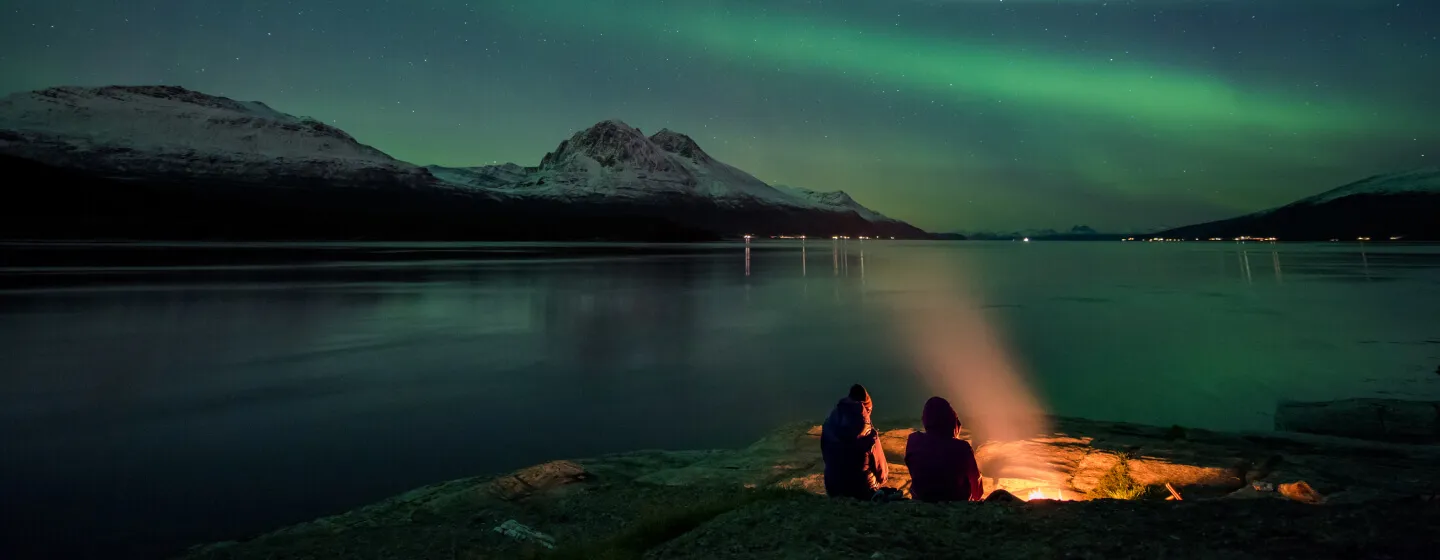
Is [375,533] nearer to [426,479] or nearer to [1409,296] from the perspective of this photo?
[426,479]

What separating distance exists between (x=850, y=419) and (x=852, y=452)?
1.37ft

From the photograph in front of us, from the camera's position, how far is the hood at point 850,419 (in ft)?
29.5

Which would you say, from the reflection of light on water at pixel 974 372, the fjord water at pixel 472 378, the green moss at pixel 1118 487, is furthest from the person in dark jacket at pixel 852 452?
the fjord water at pixel 472 378

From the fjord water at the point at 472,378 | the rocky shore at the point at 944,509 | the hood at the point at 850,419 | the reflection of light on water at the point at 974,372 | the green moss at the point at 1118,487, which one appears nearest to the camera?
the rocky shore at the point at 944,509

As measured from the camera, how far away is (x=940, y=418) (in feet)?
28.8

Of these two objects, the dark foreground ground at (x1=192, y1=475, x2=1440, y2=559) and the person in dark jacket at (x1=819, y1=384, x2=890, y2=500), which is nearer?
the dark foreground ground at (x1=192, y1=475, x2=1440, y2=559)

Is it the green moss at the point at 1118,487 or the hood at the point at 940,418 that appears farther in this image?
the green moss at the point at 1118,487

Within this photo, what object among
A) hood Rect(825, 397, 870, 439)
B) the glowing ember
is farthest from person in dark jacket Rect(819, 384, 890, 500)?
the glowing ember

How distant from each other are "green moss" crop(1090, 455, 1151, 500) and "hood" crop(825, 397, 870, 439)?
3.51 meters

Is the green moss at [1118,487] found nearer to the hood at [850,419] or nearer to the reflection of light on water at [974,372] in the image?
the reflection of light on water at [974,372]

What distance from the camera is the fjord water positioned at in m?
13.0

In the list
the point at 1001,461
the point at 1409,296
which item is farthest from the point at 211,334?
the point at 1409,296

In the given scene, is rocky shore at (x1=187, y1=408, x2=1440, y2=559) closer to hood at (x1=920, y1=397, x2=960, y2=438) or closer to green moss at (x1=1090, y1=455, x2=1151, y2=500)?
green moss at (x1=1090, y1=455, x2=1151, y2=500)

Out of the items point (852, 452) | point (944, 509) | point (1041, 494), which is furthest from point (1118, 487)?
point (852, 452)
